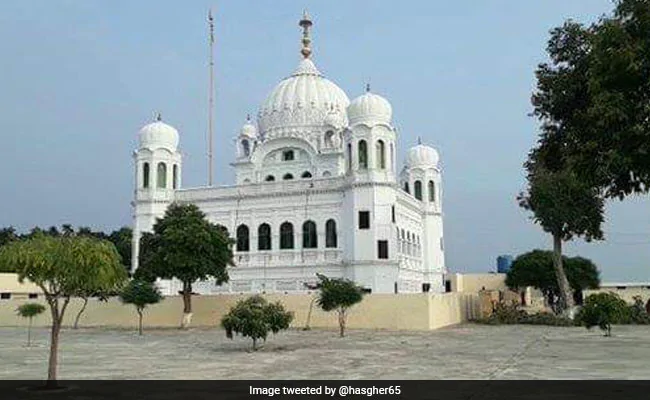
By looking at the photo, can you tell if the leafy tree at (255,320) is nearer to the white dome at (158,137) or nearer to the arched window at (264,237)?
the arched window at (264,237)

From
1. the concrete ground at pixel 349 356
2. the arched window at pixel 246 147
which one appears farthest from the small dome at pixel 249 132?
the concrete ground at pixel 349 356

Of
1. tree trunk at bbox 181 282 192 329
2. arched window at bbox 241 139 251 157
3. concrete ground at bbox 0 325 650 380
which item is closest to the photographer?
concrete ground at bbox 0 325 650 380

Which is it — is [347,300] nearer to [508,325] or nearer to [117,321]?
[508,325]

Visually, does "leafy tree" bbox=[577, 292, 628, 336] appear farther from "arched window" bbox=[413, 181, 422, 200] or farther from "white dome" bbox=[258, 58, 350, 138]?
"arched window" bbox=[413, 181, 422, 200]

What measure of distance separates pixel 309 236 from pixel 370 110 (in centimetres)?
872

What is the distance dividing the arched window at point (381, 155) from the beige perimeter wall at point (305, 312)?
367 inches

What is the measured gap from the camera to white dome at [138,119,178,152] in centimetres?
4959

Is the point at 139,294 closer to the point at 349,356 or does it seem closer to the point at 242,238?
the point at 242,238

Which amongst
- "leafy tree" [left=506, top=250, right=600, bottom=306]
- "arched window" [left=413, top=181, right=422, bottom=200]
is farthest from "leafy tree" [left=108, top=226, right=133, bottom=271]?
"leafy tree" [left=506, top=250, right=600, bottom=306]

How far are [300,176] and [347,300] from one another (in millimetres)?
25442

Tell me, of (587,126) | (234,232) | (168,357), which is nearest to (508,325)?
(234,232)

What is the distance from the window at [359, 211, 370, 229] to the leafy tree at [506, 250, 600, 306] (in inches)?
905
